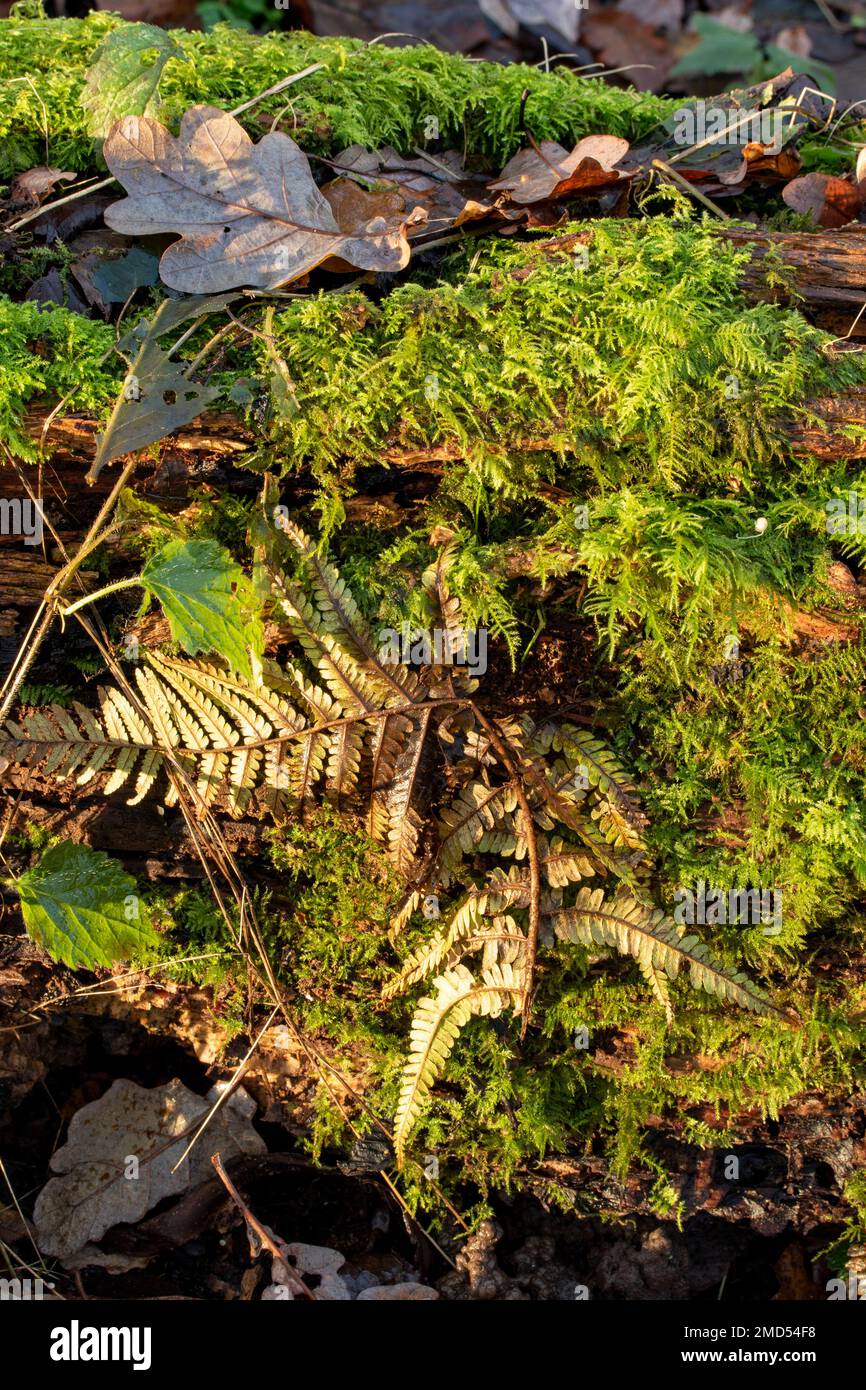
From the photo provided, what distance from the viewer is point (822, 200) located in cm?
325

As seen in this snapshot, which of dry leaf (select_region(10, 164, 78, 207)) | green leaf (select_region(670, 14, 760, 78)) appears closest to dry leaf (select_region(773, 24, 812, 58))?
green leaf (select_region(670, 14, 760, 78))

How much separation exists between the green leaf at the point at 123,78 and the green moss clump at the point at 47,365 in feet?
2.52

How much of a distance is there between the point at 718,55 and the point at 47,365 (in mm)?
8249

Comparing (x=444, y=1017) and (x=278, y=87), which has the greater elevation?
(x=278, y=87)

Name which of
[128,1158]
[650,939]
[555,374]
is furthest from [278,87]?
[128,1158]

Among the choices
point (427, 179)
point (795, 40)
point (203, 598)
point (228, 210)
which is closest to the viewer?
point (203, 598)

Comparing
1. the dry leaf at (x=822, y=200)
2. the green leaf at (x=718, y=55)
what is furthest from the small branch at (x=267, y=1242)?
the green leaf at (x=718, y=55)

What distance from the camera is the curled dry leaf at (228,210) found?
2863 mm

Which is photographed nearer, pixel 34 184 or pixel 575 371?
pixel 575 371

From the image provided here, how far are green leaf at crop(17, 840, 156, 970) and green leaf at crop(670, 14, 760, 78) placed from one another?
866cm

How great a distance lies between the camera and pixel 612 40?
8766mm

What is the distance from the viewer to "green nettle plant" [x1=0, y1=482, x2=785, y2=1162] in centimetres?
278

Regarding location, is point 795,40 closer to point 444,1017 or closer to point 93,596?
point 93,596
